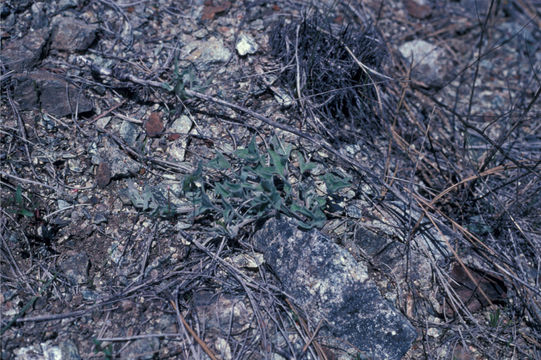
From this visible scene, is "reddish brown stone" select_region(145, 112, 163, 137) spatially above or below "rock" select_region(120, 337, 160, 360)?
above

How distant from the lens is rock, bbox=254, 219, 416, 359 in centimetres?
192

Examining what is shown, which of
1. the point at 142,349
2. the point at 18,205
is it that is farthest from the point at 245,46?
the point at 142,349

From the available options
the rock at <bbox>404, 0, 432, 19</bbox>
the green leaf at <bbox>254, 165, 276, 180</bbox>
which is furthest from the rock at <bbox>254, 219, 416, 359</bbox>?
the rock at <bbox>404, 0, 432, 19</bbox>

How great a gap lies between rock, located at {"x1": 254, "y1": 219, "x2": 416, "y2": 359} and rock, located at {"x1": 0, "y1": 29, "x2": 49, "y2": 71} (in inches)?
66.2

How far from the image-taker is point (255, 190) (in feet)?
6.71

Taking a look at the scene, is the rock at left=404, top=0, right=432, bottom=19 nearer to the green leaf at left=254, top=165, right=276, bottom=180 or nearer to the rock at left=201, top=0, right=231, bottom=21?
the rock at left=201, top=0, right=231, bottom=21

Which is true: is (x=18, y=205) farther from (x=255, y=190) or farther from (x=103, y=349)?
(x=255, y=190)

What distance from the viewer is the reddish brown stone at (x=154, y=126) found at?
238 centimetres

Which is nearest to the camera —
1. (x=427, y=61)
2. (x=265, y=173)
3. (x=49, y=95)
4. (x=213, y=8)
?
(x=265, y=173)

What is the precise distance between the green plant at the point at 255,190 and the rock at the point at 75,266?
1.75 feet

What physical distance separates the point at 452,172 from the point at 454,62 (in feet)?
3.53

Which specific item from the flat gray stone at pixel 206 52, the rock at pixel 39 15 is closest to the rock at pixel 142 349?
the flat gray stone at pixel 206 52

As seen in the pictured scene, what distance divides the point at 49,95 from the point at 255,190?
1.22 metres

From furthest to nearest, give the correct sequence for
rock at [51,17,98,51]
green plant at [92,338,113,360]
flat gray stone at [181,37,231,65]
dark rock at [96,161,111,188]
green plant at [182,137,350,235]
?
flat gray stone at [181,37,231,65], rock at [51,17,98,51], dark rock at [96,161,111,188], green plant at [182,137,350,235], green plant at [92,338,113,360]
